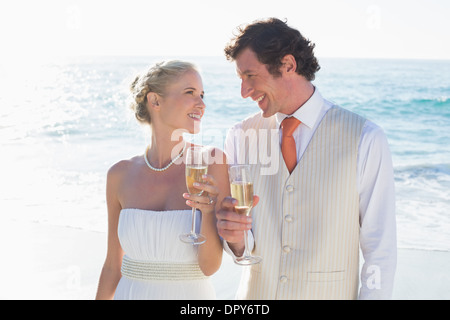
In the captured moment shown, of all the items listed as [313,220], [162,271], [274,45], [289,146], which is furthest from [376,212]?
[162,271]

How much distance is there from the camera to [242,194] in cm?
227

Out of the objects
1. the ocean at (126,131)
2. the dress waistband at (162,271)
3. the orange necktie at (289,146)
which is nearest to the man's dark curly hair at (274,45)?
the orange necktie at (289,146)

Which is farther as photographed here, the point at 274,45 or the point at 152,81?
the point at 152,81

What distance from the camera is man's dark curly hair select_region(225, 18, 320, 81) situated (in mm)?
2640

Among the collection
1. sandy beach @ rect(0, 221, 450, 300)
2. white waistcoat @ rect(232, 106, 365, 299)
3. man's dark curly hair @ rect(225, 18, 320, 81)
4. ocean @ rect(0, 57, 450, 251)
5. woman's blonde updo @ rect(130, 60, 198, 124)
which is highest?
man's dark curly hair @ rect(225, 18, 320, 81)

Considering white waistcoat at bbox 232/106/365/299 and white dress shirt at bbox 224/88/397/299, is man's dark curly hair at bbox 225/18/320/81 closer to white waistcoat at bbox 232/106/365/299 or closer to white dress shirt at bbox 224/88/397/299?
white waistcoat at bbox 232/106/365/299

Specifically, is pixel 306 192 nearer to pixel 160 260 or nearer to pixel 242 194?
pixel 242 194

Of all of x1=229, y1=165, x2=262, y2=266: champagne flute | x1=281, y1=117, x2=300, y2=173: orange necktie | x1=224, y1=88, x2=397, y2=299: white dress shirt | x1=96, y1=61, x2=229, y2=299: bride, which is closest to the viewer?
x1=229, y1=165, x2=262, y2=266: champagne flute

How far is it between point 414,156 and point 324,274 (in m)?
11.7

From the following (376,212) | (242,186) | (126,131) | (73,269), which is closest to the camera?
(242,186)

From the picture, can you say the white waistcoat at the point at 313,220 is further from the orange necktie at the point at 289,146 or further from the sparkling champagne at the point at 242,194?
the sparkling champagne at the point at 242,194

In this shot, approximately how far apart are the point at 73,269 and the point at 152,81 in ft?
11.7

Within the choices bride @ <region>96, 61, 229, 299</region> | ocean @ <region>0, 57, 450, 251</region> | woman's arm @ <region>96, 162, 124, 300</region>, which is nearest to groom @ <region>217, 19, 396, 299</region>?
bride @ <region>96, 61, 229, 299</region>

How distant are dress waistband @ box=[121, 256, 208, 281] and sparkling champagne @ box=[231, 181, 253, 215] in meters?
0.79
